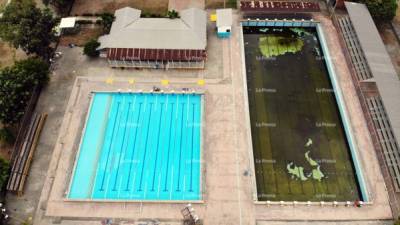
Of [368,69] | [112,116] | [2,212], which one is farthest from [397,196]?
[2,212]

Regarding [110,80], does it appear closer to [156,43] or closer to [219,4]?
[156,43]

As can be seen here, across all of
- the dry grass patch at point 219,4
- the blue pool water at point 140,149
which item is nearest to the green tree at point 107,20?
the blue pool water at point 140,149

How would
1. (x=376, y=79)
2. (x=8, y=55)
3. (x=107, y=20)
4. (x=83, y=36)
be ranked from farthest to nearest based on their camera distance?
(x=83, y=36), (x=107, y=20), (x=8, y=55), (x=376, y=79)

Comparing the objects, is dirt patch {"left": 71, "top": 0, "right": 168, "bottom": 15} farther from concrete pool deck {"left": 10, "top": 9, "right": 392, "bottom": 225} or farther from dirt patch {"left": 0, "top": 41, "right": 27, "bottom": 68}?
concrete pool deck {"left": 10, "top": 9, "right": 392, "bottom": 225}

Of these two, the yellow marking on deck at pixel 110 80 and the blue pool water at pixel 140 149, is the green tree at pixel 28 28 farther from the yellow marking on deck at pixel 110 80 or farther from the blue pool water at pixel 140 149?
the blue pool water at pixel 140 149

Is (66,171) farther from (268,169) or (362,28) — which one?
(362,28)

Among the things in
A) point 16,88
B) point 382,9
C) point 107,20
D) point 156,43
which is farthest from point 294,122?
point 16,88
